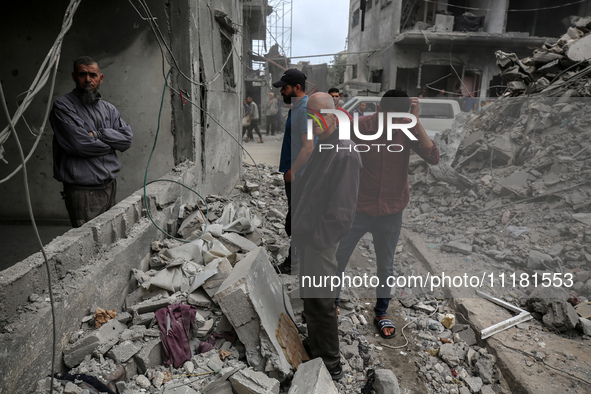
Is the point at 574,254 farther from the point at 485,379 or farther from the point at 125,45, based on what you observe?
the point at 125,45

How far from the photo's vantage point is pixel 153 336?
2.50m

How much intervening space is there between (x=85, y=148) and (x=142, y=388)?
73.2 inches

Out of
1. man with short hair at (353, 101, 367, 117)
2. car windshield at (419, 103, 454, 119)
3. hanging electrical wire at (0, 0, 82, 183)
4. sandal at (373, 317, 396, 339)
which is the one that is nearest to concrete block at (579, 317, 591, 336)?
sandal at (373, 317, 396, 339)

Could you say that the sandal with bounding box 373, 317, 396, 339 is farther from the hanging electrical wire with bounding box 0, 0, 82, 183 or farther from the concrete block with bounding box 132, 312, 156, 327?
the hanging electrical wire with bounding box 0, 0, 82, 183

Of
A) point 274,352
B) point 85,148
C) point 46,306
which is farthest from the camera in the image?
point 85,148

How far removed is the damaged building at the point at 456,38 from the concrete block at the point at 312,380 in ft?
53.6

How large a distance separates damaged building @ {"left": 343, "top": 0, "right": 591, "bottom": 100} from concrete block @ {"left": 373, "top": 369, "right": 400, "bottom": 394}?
1603cm

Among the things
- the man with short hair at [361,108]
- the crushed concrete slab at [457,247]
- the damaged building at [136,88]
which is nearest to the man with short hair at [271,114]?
the man with short hair at [361,108]

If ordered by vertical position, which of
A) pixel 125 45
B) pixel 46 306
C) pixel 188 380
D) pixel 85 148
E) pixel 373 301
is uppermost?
pixel 125 45

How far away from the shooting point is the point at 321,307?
2.56m

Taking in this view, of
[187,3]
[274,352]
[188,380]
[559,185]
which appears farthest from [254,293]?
[559,185]

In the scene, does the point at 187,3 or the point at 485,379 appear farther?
the point at 187,3

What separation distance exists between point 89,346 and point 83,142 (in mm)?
1574

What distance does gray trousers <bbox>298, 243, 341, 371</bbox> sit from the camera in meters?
2.55
